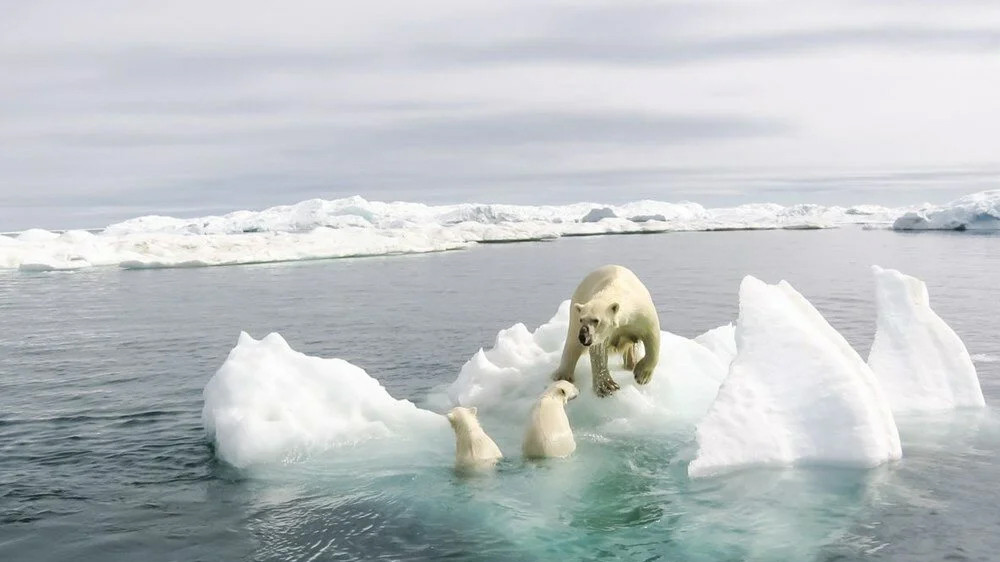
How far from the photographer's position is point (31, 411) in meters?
13.4

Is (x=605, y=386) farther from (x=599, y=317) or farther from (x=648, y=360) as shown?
(x=599, y=317)

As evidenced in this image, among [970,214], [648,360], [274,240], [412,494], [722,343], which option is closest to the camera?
[412,494]

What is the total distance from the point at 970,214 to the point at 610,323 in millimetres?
86584

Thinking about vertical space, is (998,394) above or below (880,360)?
below

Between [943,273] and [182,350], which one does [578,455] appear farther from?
[943,273]

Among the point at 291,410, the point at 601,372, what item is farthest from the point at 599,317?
the point at 291,410

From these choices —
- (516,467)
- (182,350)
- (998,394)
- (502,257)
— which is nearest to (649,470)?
(516,467)

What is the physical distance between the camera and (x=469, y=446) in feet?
31.1

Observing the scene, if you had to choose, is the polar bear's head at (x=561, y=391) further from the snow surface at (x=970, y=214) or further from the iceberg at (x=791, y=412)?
the snow surface at (x=970, y=214)

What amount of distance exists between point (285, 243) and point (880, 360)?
5377cm

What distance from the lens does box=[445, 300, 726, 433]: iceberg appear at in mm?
11266

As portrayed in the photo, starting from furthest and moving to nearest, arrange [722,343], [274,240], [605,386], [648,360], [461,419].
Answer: [274,240] < [722,343] < [648,360] < [605,386] < [461,419]

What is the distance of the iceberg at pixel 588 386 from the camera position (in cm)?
1127

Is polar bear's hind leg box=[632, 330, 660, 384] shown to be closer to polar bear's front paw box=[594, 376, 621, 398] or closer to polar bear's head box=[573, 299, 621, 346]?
polar bear's front paw box=[594, 376, 621, 398]
